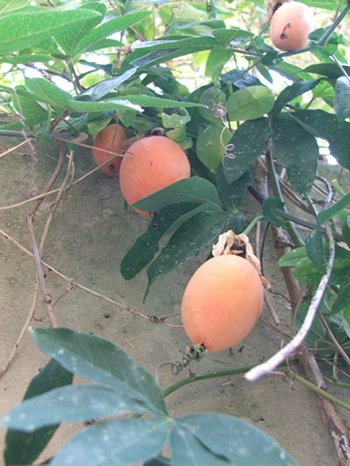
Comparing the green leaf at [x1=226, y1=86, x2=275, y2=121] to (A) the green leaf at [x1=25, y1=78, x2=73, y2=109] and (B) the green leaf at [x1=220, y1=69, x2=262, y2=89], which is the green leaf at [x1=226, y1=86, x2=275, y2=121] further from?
(A) the green leaf at [x1=25, y1=78, x2=73, y2=109]

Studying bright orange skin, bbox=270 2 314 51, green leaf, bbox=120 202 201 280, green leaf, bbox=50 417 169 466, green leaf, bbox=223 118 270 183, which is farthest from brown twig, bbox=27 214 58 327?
bright orange skin, bbox=270 2 314 51

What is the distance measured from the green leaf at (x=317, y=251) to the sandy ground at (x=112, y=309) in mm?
189

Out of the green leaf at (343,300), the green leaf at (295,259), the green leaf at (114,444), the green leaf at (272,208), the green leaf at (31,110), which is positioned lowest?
the green leaf at (343,300)

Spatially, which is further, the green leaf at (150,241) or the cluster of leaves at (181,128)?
the green leaf at (150,241)

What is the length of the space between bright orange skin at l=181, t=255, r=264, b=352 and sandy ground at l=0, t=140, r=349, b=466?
4.8 inches

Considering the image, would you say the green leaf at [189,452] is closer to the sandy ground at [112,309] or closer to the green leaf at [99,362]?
the green leaf at [99,362]

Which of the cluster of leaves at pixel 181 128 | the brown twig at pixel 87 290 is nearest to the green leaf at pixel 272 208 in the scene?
the cluster of leaves at pixel 181 128

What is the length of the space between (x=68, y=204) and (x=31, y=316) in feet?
0.91

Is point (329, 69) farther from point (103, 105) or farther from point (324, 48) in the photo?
point (103, 105)

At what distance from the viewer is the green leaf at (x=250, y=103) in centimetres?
70

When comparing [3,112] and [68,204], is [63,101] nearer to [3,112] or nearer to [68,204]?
[68,204]

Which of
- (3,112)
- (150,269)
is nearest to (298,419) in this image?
(150,269)

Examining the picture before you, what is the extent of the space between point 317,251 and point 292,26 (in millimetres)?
448

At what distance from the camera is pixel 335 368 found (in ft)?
2.03
